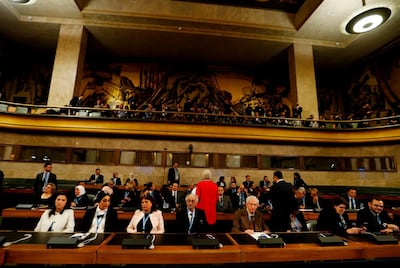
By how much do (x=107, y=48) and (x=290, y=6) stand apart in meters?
9.92

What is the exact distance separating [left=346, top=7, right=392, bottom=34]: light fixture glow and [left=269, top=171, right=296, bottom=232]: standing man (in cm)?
885

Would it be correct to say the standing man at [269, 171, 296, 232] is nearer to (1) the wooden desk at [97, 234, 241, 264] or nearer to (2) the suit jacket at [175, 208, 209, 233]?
(2) the suit jacket at [175, 208, 209, 233]

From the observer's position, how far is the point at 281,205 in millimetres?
3797

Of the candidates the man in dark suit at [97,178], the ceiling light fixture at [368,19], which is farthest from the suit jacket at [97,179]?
the ceiling light fixture at [368,19]

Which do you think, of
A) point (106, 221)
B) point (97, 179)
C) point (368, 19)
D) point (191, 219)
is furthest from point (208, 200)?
point (368, 19)

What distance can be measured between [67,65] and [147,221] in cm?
1008

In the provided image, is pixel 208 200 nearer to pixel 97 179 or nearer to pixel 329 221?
pixel 329 221

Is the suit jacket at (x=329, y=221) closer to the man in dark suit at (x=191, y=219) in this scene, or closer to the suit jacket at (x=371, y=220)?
the suit jacket at (x=371, y=220)

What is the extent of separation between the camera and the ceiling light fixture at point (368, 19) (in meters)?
8.78

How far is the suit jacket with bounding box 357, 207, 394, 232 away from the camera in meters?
3.41

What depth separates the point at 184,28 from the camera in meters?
11.4

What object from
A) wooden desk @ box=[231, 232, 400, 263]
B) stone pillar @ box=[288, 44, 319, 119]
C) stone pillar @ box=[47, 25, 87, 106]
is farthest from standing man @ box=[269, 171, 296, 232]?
stone pillar @ box=[47, 25, 87, 106]

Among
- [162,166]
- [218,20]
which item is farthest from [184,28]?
[162,166]

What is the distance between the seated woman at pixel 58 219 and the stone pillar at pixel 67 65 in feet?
27.5
